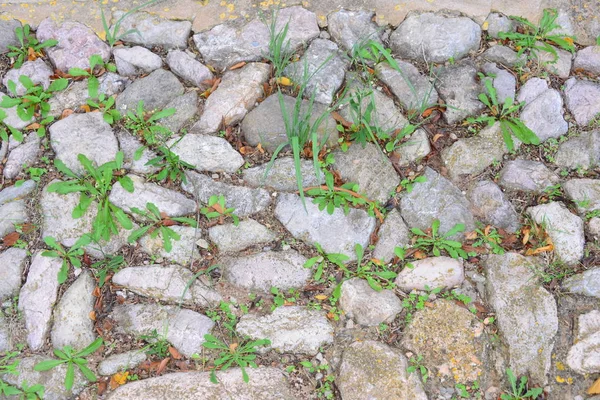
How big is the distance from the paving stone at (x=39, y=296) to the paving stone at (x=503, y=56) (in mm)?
2306

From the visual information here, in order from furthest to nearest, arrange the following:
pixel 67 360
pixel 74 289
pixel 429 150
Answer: pixel 429 150
pixel 74 289
pixel 67 360

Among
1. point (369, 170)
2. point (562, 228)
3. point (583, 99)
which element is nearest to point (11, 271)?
point (369, 170)

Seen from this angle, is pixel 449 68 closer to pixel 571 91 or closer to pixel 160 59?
pixel 571 91

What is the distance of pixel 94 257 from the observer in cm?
256

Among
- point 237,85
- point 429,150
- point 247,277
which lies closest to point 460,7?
point 429,150

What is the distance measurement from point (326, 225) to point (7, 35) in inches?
76.9

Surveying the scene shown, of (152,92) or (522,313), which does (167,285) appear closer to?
(152,92)

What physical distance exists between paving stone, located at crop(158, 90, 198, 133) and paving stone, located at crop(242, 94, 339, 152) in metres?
0.27

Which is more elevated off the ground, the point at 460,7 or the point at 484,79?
the point at 460,7

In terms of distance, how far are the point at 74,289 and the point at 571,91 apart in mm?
2532

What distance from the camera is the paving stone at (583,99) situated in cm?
278

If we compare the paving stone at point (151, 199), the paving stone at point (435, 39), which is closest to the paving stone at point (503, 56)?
the paving stone at point (435, 39)

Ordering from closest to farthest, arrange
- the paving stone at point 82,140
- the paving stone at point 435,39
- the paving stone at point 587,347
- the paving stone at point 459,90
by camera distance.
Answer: the paving stone at point 587,347, the paving stone at point 82,140, the paving stone at point 459,90, the paving stone at point 435,39

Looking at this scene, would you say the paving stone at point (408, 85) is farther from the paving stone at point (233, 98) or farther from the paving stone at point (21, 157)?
the paving stone at point (21, 157)
